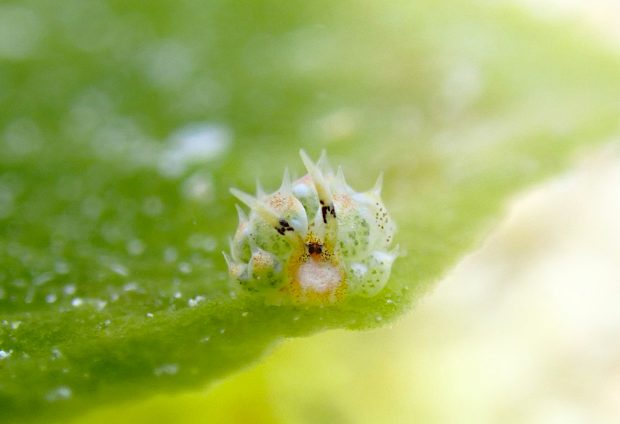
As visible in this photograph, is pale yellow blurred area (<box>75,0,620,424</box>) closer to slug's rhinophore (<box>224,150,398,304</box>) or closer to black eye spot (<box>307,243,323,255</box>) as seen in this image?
slug's rhinophore (<box>224,150,398,304</box>)

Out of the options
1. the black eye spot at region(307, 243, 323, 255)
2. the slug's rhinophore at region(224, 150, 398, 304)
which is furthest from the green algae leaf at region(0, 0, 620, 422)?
the black eye spot at region(307, 243, 323, 255)

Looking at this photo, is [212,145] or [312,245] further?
[212,145]

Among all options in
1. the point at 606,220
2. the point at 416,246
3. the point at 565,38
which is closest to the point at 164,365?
the point at 416,246

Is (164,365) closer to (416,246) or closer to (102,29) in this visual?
(416,246)

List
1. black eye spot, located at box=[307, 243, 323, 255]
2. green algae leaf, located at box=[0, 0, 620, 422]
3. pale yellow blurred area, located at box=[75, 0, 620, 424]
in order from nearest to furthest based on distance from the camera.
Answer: pale yellow blurred area, located at box=[75, 0, 620, 424], green algae leaf, located at box=[0, 0, 620, 422], black eye spot, located at box=[307, 243, 323, 255]

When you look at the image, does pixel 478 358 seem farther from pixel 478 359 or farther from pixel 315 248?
pixel 315 248

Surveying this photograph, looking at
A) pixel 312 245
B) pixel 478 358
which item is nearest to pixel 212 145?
pixel 312 245

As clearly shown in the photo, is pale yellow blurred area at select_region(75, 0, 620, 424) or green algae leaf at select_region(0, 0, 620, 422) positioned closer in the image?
pale yellow blurred area at select_region(75, 0, 620, 424)
